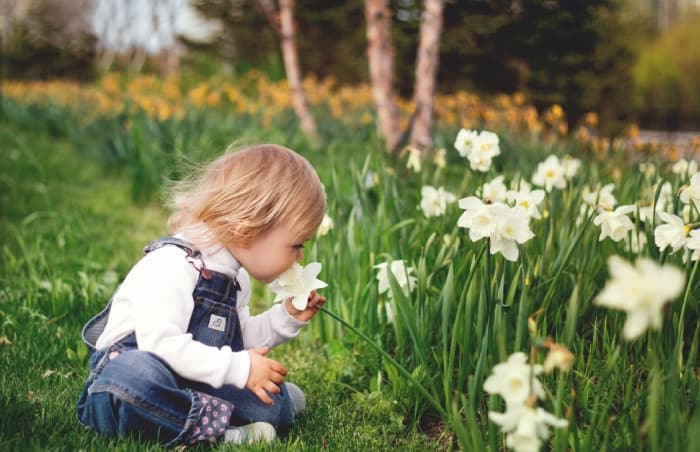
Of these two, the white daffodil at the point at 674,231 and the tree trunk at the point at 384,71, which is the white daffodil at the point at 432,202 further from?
the tree trunk at the point at 384,71

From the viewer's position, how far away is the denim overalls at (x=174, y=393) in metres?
1.65

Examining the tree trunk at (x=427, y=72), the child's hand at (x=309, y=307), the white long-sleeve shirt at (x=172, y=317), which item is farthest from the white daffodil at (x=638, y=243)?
the tree trunk at (x=427, y=72)

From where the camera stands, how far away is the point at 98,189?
584 cm

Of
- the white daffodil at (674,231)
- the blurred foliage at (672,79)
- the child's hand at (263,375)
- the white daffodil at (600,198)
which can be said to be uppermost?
the white daffodil at (674,231)

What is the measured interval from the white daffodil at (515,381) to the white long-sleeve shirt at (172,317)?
0.68m

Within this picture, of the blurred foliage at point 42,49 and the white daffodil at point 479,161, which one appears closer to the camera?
the white daffodil at point 479,161

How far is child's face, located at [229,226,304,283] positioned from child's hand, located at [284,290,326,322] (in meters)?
0.12

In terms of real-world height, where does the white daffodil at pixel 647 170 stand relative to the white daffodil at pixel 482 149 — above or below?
below

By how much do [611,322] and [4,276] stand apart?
251 centimetres

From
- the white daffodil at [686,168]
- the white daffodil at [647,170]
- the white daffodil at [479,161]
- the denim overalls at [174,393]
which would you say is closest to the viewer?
the denim overalls at [174,393]

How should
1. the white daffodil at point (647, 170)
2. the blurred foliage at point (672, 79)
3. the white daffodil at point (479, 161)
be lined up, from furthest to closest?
the blurred foliage at point (672, 79)
the white daffodil at point (647, 170)
the white daffodil at point (479, 161)

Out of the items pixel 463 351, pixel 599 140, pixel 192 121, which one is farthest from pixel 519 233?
pixel 192 121

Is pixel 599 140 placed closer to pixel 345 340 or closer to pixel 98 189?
pixel 345 340

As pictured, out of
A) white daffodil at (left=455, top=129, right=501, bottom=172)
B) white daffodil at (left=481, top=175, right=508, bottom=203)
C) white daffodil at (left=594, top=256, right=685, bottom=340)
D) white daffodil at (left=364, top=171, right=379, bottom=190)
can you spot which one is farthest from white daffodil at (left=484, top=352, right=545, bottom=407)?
white daffodil at (left=364, top=171, right=379, bottom=190)
